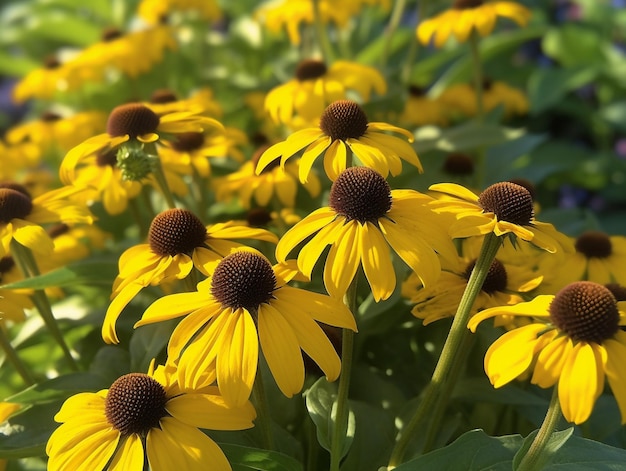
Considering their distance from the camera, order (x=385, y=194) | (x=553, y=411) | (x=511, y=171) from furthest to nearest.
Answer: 1. (x=511, y=171)
2. (x=385, y=194)
3. (x=553, y=411)

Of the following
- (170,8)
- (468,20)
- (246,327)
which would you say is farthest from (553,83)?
(246,327)

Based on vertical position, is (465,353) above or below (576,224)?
above

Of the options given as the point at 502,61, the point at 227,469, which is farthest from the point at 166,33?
the point at 227,469

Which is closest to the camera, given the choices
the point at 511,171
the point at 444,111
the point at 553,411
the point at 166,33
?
the point at 553,411

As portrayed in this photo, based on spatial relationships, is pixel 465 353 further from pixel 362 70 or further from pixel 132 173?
pixel 362 70

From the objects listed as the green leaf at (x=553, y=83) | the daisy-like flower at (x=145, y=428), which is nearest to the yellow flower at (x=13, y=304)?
the daisy-like flower at (x=145, y=428)

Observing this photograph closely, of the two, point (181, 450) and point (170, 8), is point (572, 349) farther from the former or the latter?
point (170, 8)

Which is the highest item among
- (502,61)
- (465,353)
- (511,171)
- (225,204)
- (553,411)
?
(553,411)
